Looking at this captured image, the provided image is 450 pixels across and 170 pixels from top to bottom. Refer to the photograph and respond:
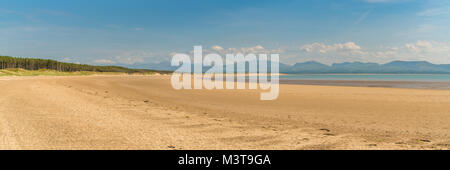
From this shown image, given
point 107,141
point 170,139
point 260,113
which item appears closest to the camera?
point 107,141

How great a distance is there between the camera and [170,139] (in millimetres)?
6062

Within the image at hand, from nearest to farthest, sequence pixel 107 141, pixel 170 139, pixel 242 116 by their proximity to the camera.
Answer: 1. pixel 107 141
2. pixel 170 139
3. pixel 242 116

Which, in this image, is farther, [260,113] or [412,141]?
[260,113]

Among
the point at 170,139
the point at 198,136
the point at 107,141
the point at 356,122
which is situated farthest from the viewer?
the point at 356,122

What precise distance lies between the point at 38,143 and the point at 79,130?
4.50 ft

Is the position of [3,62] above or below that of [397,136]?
above

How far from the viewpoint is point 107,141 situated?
5680 millimetres

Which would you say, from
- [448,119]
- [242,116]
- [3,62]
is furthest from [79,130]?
[3,62]

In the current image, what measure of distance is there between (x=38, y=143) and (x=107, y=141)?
132cm

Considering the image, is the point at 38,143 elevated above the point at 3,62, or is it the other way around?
the point at 3,62
